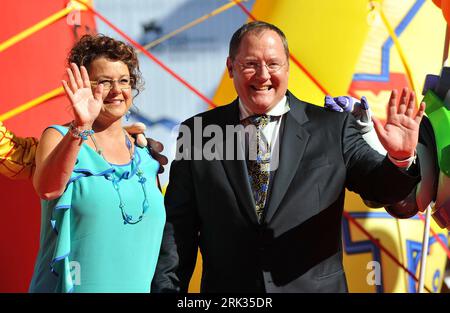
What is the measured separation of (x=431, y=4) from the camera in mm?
2975

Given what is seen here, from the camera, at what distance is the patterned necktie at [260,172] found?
1948 millimetres

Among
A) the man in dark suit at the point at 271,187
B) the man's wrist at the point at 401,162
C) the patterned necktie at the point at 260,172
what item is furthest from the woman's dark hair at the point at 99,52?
the man's wrist at the point at 401,162

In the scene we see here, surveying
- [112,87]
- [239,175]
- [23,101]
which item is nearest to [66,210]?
[112,87]

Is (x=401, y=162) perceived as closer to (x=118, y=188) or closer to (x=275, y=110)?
(x=275, y=110)

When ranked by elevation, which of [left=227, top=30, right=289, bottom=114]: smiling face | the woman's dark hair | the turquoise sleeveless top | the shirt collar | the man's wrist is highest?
the woman's dark hair

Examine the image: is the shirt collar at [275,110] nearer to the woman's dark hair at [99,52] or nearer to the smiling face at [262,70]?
the smiling face at [262,70]

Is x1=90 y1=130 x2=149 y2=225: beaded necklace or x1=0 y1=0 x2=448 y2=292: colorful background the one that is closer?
x1=90 y1=130 x2=149 y2=225: beaded necklace

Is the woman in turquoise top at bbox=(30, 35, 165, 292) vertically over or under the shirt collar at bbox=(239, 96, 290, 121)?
under

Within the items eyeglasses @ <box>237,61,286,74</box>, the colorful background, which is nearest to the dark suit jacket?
eyeglasses @ <box>237,61,286,74</box>

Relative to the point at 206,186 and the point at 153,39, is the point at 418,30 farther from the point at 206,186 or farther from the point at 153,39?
the point at 206,186

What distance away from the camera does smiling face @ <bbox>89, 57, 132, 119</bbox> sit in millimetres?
2312

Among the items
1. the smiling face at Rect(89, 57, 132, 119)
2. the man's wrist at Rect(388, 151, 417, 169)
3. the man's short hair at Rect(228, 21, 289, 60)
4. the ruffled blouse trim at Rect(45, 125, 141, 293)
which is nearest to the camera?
the man's wrist at Rect(388, 151, 417, 169)

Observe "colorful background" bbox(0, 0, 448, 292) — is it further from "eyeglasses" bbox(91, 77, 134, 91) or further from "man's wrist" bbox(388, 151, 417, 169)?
"man's wrist" bbox(388, 151, 417, 169)

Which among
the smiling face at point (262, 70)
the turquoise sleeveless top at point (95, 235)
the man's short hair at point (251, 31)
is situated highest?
the man's short hair at point (251, 31)
